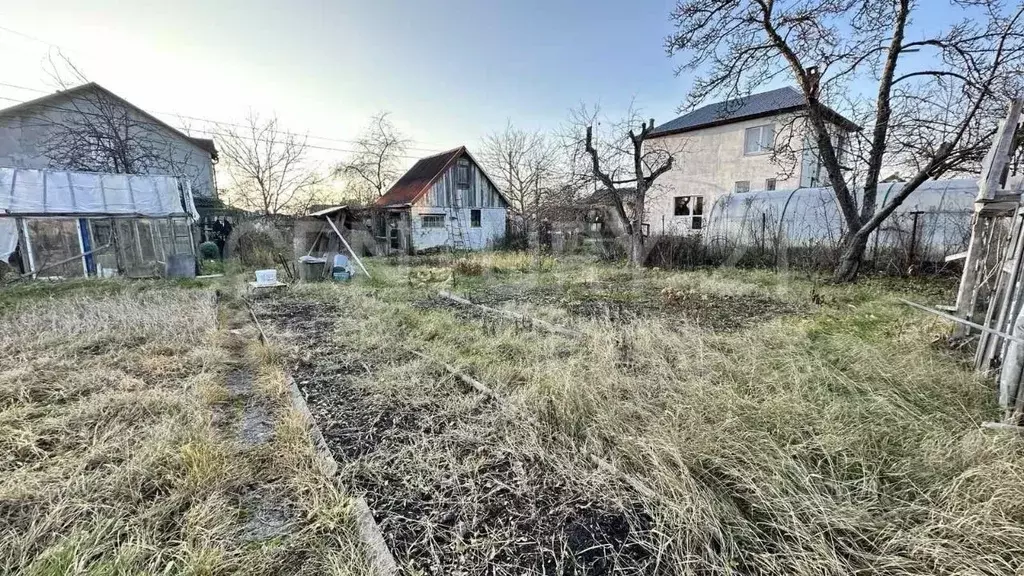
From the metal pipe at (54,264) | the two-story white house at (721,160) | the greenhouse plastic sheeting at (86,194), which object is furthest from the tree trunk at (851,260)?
the metal pipe at (54,264)

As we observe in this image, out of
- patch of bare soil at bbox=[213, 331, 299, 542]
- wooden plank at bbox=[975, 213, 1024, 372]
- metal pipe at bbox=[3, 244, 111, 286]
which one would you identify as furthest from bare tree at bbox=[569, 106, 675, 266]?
metal pipe at bbox=[3, 244, 111, 286]

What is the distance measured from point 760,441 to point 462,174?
1727 centimetres

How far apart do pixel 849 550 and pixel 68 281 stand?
13355 mm

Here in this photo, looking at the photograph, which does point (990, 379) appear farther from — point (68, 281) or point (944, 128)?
point (68, 281)

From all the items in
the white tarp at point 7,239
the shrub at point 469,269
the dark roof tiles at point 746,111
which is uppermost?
the dark roof tiles at point 746,111

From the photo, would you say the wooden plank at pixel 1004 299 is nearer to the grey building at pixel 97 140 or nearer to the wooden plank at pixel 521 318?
the wooden plank at pixel 521 318

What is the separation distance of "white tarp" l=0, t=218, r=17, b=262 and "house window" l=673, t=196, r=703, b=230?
2116 cm

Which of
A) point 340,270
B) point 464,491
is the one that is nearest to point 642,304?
point 464,491

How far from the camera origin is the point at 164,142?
1683cm

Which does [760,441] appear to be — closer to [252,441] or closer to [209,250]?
[252,441]

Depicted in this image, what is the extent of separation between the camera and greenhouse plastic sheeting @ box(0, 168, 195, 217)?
345 inches

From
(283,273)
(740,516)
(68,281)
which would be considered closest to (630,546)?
(740,516)

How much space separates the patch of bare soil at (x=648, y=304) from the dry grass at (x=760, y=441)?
0.99 m

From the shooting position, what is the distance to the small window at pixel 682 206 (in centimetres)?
1866
